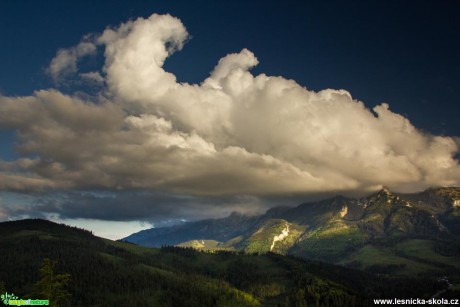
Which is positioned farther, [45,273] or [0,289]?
[0,289]

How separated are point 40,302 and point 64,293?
17.0ft

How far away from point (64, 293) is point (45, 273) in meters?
8.00

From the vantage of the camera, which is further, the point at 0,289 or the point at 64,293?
the point at 0,289

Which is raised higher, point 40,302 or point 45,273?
point 45,273

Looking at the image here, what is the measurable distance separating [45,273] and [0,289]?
6078 centimetres

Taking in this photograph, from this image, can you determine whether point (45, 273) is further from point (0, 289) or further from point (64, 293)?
point (0, 289)

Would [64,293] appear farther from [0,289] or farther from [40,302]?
[0,289]

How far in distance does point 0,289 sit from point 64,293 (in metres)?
57.0

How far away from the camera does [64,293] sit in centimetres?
9712

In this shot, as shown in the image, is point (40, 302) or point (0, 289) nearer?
point (40, 302)

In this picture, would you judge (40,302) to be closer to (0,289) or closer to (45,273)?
(45,273)

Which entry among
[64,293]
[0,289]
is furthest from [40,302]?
[0,289]

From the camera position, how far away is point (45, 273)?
92250 millimetres

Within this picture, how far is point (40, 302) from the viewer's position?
94.3 meters
